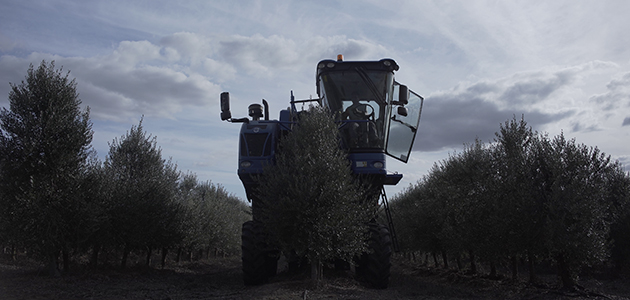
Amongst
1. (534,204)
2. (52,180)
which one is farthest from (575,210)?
(52,180)

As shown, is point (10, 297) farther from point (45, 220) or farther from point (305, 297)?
point (305, 297)

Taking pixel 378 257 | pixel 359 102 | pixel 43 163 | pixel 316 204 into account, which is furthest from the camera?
pixel 43 163

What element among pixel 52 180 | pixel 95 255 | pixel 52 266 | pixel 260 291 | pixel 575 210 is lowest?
pixel 260 291

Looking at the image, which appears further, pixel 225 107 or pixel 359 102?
pixel 359 102

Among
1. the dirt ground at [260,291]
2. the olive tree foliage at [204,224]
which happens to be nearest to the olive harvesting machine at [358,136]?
the dirt ground at [260,291]

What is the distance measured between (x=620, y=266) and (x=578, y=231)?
1208 cm

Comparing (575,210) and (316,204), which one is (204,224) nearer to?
(316,204)

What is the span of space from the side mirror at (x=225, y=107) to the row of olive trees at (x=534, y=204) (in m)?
9.26

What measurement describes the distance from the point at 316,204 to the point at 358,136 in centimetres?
223

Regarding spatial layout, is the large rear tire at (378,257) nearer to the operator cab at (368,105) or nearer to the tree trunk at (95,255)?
the operator cab at (368,105)

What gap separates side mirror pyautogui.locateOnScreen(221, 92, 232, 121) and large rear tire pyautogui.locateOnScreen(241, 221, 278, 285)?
301 centimetres

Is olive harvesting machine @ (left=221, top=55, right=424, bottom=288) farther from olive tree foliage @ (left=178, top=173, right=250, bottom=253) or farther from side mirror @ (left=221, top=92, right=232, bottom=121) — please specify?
olive tree foliage @ (left=178, top=173, right=250, bottom=253)

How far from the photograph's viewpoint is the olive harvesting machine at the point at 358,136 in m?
10.8

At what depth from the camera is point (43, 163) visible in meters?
14.1
